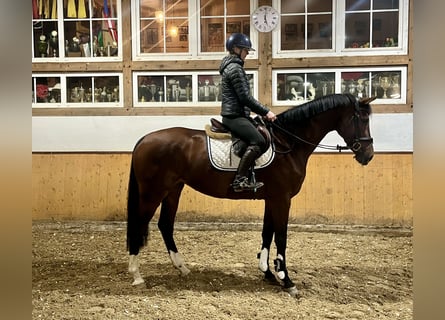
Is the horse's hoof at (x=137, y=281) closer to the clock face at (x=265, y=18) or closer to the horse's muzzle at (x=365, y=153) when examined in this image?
the horse's muzzle at (x=365, y=153)

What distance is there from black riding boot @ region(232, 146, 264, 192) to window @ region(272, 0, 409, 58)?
1.97 metres

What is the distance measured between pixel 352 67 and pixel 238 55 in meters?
1.98

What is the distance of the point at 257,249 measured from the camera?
4.00 m

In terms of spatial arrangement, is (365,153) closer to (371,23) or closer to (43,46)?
(371,23)

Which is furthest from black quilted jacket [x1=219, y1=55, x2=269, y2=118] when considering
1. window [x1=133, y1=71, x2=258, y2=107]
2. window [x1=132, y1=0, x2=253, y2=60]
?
window [x1=133, y1=71, x2=258, y2=107]

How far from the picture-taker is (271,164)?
304cm

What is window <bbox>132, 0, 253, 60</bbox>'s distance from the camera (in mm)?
4199

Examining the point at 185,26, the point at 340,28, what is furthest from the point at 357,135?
the point at 185,26

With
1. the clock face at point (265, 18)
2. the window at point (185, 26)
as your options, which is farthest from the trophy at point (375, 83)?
the window at point (185, 26)

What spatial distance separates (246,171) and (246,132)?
283 millimetres

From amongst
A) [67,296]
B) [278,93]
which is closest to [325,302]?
[67,296]

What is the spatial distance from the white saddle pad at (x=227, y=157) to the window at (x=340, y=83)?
164cm

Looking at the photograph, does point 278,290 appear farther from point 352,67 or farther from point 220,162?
point 352,67

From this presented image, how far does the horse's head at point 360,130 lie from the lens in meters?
2.95
